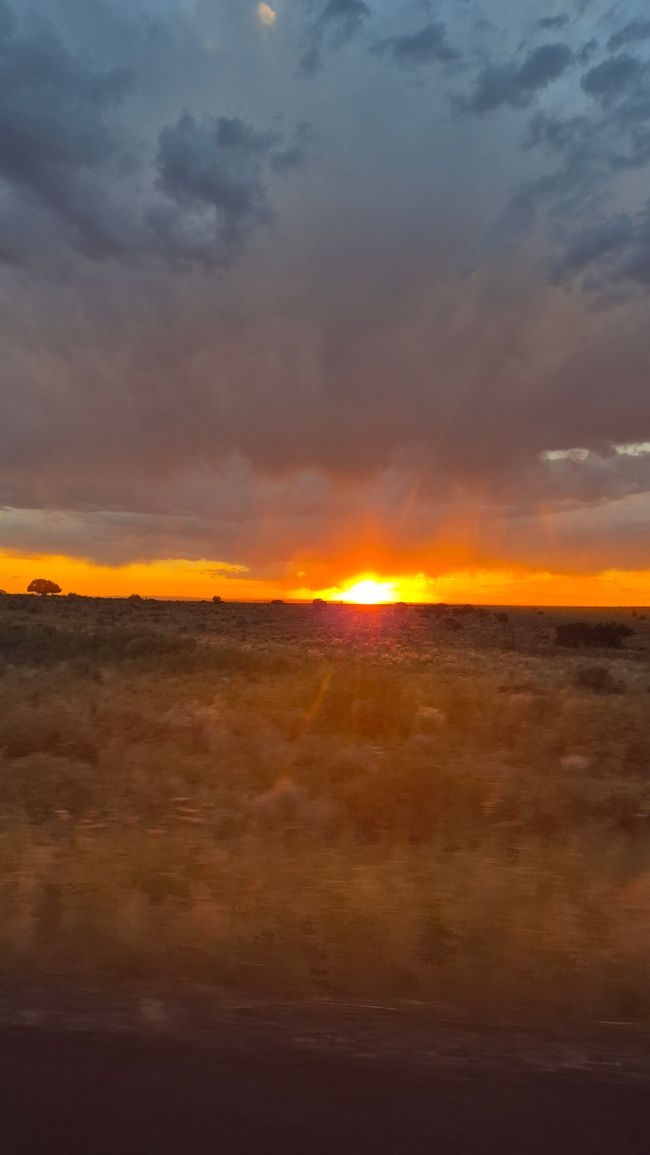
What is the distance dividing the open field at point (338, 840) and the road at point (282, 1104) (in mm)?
879

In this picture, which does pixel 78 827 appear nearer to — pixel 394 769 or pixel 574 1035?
pixel 394 769

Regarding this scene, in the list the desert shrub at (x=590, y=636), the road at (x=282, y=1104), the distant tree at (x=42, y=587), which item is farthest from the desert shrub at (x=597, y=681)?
the distant tree at (x=42, y=587)

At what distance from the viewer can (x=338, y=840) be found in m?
9.33

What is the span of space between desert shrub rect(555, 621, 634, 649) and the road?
170 feet

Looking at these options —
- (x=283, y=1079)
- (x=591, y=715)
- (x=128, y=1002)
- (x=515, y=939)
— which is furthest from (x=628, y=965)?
(x=591, y=715)

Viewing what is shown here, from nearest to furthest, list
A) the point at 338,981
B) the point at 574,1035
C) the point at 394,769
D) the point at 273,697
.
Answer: the point at 574,1035
the point at 338,981
the point at 394,769
the point at 273,697

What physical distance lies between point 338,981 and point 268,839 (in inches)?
146

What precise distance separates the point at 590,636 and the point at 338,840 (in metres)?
50.6

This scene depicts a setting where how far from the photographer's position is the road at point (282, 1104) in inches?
152

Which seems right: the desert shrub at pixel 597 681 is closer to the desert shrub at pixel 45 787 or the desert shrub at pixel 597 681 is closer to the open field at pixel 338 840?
the open field at pixel 338 840

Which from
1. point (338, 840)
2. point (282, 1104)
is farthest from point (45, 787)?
point (282, 1104)

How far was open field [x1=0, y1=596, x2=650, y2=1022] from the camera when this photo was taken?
5875mm

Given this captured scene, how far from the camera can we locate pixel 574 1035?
4938 millimetres

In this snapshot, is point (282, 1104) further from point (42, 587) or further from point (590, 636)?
point (42, 587)
